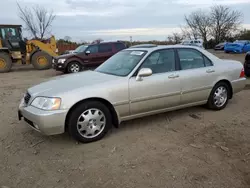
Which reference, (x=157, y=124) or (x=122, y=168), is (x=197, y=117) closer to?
(x=157, y=124)

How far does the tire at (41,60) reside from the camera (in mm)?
15414

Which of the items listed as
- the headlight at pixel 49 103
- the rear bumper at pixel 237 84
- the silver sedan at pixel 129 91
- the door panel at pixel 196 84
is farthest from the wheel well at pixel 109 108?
the rear bumper at pixel 237 84

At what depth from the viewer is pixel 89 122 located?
12.8 feet

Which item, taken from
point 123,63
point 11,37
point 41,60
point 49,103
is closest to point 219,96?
point 123,63

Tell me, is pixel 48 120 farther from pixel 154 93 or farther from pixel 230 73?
pixel 230 73

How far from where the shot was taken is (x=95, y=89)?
387 cm

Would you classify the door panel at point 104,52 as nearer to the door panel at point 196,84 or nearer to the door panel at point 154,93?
the door panel at point 196,84

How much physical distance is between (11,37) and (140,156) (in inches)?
566

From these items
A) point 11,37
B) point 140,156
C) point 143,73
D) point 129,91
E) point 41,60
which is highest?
point 11,37

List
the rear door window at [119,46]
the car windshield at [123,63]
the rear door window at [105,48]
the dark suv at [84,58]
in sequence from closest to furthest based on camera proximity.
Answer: the car windshield at [123,63] < the dark suv at [84,58] < the rear door window at [105,48] < the rear door window at [119,46]

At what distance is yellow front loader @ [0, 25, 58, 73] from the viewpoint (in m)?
14.8

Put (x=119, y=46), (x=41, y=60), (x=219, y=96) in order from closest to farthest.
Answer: (x=219, y=96) < (x=119, y=46) < (x=41, y=60)

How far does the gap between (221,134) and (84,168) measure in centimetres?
234

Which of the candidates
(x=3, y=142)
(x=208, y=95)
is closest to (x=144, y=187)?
(x=3, y=142)
